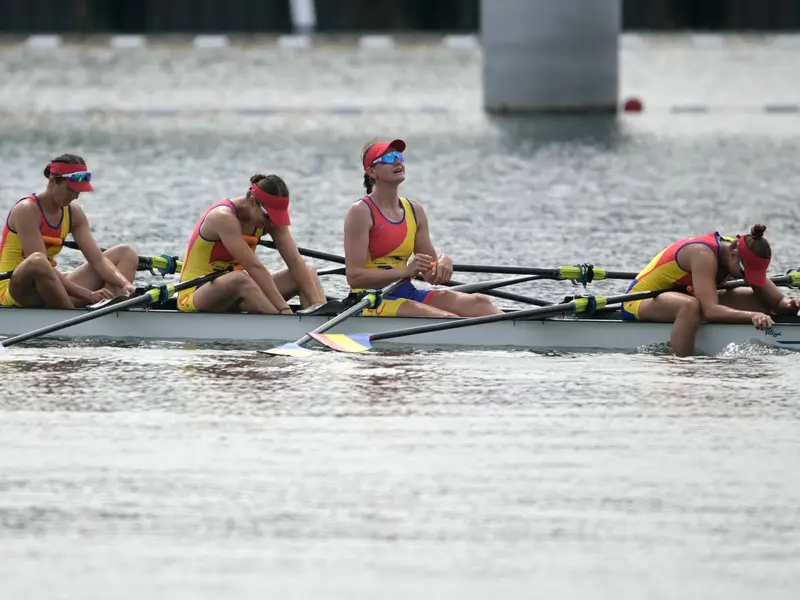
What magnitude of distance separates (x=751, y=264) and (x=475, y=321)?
168 cm

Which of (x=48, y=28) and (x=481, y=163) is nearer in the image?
(x=481, y=163)

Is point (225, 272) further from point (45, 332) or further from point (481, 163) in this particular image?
point (481, 163)

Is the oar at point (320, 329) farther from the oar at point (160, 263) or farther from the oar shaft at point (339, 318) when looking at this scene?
the oar at point (160, 263)

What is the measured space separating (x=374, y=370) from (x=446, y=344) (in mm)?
753

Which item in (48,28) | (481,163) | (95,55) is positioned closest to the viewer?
(481,163)

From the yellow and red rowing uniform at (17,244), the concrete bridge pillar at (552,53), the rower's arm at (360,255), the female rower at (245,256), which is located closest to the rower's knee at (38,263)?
the yellow and red rowing uniform at (17,244)

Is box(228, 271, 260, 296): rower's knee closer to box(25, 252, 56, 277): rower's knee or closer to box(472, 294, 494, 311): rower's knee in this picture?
box(25, 252, 56, 277): rower's knee

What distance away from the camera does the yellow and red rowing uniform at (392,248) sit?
10797mm

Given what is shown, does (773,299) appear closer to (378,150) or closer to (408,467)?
(378,150)

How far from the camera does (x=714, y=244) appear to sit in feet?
34.1

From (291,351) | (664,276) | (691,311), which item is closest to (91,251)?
(291,351)

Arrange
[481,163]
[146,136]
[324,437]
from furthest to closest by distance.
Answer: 1. [146,136]
2. [481,163]
3. [324,437]

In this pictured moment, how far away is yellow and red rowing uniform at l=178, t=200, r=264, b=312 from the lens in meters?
11.1

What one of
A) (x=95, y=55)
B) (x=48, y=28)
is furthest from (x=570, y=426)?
(x=48, y=28)
